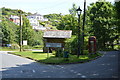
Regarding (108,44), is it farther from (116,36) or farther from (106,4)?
(106,4)

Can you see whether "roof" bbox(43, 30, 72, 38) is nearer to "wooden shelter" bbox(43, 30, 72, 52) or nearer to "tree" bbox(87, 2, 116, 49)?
"wooden shelter" bbox(43, 30, 72, 52)

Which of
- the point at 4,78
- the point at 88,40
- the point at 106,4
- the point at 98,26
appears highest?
the point at 106,4

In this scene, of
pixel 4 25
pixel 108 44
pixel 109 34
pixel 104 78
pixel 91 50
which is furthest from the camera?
pixel 4 25

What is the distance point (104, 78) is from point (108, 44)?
135ft

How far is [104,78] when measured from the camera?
33.7 feet

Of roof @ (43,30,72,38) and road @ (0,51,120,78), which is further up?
roof @ (43,30,72,38)

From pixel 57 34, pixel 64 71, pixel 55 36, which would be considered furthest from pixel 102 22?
pixel 64 71

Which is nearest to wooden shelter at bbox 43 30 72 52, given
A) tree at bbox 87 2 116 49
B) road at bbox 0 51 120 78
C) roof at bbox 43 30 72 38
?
roof at bbox 43 30 72 38

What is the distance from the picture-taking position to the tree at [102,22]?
4466 centimetres

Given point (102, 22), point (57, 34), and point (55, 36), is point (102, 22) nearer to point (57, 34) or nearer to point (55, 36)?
point (57, 34)

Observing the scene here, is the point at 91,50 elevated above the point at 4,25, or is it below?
below

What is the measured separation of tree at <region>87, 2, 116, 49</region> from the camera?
44656 mm

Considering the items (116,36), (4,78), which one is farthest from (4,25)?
(4,78)

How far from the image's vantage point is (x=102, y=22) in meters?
44.7
